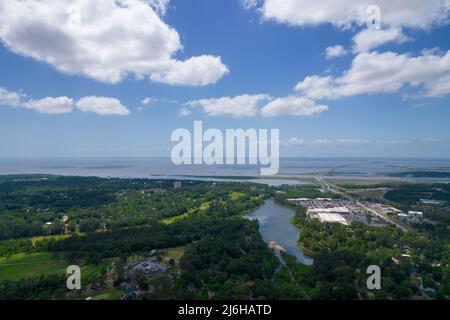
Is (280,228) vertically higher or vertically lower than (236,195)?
lower

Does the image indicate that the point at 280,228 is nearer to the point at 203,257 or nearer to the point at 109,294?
the point at 203,257

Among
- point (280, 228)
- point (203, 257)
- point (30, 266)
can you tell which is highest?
point (203, 257)

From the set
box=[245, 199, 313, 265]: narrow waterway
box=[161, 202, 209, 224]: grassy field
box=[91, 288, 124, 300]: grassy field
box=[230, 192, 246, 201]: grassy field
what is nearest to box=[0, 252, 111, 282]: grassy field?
box=[91, 288, 124, 300]: grassy field

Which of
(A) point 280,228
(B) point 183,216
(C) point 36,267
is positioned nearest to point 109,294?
(C) point 36,267

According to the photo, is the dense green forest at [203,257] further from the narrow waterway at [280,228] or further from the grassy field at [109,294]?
the narrow waterway at [280,228]

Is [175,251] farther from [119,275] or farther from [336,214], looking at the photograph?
[336,214]

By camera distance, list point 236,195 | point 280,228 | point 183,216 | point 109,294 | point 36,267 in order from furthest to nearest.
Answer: point 236,195, point 183,216, point 280,228, point 36,267, point 109,294

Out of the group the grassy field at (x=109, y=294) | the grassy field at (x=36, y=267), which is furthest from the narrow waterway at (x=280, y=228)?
the grassy field at (x=36, y=267)

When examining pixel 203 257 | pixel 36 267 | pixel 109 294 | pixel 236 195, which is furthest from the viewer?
pixel 236 195
